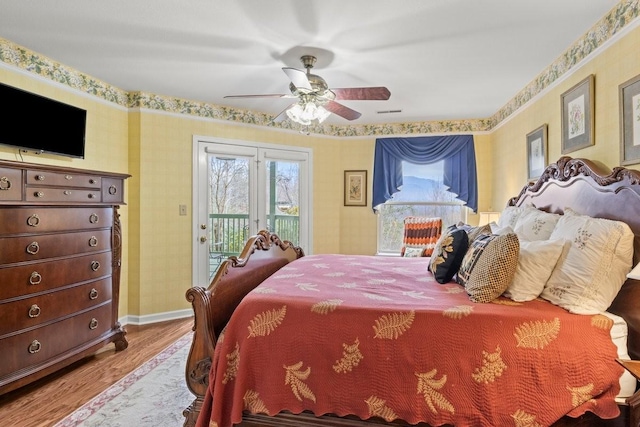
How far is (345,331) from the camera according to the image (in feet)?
5.28

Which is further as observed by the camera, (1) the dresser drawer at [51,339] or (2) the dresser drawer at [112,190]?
Result: (2) the dresser drawer at [112,190]

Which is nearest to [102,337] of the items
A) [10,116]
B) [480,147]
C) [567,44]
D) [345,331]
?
[10,116]

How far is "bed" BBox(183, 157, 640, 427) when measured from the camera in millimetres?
1510

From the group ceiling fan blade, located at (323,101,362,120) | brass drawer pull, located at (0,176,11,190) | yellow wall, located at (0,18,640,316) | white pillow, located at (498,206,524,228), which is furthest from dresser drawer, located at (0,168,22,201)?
white pillow, located at (498,206,524,228)

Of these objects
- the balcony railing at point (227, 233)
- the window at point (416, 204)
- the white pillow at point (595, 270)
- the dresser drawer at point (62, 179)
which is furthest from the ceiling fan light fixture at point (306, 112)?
the window at point (416, 204)

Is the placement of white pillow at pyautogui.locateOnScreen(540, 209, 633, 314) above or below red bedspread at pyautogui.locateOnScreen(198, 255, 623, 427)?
above

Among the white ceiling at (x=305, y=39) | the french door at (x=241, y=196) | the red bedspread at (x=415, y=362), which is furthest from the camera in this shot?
the french door at (x=241, y=196)

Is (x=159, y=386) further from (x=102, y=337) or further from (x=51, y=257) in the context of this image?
(x=51, y=257)

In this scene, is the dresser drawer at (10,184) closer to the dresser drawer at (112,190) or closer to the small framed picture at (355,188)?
the dresser drawer at (112,190)

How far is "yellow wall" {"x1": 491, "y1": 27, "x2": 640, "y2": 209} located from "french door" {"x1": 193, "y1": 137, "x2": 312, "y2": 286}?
98.1 inches

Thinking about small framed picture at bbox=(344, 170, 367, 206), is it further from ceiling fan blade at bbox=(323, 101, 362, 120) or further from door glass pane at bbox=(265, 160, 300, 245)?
ceiling fan blade at bbox=(323, 101, 362, 120)

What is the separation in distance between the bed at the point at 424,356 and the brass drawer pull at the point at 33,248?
1.50m

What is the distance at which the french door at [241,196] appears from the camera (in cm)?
427

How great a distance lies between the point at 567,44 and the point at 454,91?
3.63 ft
